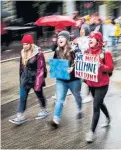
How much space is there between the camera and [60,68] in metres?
7.56

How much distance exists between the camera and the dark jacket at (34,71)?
7891 mm

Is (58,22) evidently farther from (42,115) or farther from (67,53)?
(67,53)

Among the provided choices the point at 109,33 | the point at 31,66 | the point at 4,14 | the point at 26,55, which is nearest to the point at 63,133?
the point at 31,66

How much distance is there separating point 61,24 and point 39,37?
7.67 meters

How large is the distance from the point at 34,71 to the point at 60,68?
2.05 feet

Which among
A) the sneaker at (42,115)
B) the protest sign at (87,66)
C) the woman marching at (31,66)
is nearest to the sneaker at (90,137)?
the protest sign at (87,66)

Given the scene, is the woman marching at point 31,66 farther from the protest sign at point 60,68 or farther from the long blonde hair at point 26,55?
the protest sign at point 60,68

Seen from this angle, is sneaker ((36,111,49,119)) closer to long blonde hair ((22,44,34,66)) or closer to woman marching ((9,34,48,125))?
woman marching ((9,34,48,125))

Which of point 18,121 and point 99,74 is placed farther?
→ point 18,121

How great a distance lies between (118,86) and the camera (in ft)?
35.0

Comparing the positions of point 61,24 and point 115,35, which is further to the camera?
point 115,35

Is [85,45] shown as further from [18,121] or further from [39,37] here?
[39,37]

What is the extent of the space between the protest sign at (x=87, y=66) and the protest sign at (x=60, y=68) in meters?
0.20

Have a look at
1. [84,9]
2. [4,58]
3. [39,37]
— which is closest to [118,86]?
[4,58]
